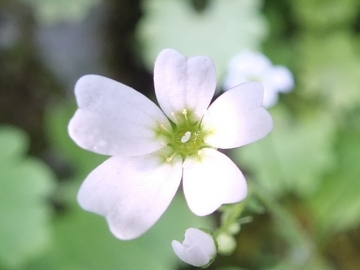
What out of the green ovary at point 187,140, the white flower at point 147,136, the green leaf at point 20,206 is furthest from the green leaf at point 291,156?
the white flower at point 147,136

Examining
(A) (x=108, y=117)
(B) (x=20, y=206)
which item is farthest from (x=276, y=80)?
(B) (x=20, y=206)

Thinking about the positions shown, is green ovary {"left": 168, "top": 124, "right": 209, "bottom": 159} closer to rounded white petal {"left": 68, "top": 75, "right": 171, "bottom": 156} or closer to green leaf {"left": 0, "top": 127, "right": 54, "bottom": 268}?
rounded white petal {"left": 68, "top": 75, "right": 171, "bottom": 156}

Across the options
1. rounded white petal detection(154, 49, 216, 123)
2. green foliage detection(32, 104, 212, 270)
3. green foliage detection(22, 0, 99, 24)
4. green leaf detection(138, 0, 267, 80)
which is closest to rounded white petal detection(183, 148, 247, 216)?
rounded white petal detection(154, 49, 216, 123)

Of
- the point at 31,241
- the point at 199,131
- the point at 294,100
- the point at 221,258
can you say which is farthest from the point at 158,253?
the point at 199,131

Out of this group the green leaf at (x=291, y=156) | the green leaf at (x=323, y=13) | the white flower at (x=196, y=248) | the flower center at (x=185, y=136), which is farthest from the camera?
the green leaf at (x=323, y=13)

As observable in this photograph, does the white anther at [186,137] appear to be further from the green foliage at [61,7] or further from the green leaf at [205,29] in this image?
the green foliage at [61,7]

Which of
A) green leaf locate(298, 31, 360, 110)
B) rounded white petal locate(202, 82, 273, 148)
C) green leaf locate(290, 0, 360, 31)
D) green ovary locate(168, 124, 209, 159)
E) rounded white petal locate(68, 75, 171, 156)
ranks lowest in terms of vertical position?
rounded white petal locate(68, 75, 171, 156)
